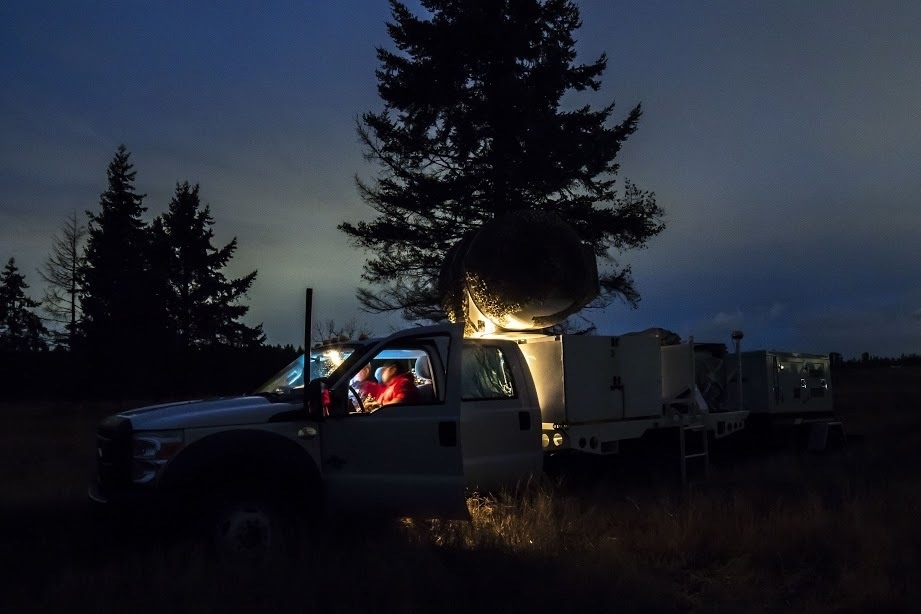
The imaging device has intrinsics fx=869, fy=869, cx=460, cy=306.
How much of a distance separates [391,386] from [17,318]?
47.8 m

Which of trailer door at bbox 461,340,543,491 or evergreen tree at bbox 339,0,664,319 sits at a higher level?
evergreen tree at bbox 339,0,664,319

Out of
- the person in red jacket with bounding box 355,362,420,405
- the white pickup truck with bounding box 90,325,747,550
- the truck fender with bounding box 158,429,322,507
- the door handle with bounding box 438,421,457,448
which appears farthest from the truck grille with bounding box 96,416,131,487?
the door handle with bounding box 438,421,457,448

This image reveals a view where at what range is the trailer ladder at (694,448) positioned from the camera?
10.1 metres

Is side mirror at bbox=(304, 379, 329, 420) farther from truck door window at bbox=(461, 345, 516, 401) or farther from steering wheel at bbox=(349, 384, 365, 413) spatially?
truck door window at bbox=(461, 345, 516, 401)

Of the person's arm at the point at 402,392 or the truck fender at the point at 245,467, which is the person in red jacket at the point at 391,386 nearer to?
the person's arm at the point at 402,392

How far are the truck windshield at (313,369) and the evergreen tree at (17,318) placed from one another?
42.1 meters

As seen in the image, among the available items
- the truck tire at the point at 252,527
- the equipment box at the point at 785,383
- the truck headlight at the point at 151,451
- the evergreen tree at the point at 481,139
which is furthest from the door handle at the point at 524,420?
the evergreen tree at the point at 481,139

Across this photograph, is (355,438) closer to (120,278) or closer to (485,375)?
(485,375)

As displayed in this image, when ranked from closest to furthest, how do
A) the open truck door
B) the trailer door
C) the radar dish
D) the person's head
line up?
the open truck door
the person's head
the trailer door
the radar dish

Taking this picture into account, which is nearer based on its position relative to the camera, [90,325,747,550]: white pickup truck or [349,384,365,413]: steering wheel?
[90,325,747,550]: white pickup truck

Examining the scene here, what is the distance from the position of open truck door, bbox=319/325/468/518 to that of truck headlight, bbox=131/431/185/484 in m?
1.15

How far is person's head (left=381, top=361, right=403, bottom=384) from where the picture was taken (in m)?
7.56

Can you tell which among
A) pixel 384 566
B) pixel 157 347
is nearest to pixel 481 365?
pixel 384 566

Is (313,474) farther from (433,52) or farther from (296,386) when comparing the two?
(433,52)
